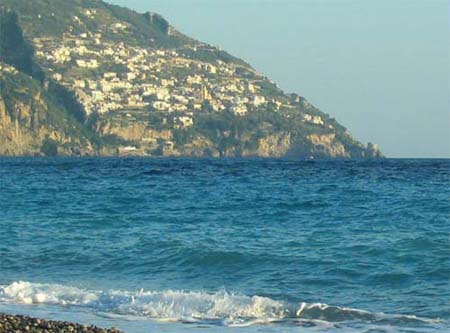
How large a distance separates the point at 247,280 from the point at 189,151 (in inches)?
5966

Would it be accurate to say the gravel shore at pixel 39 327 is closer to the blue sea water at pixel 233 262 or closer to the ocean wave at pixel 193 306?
the blue sea water at pixel 233 262

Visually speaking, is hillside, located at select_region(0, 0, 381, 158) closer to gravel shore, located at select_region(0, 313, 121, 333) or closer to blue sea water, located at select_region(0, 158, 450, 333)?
blue sea water, located at select_region(0, 158, 450, 333)

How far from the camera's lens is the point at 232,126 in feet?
598

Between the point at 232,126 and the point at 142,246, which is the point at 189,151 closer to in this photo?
the point at 232,126

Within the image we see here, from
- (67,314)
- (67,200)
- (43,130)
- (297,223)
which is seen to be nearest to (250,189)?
(67,200)

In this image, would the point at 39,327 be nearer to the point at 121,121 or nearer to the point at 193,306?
the point at 193,306

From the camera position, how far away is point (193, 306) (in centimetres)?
1758

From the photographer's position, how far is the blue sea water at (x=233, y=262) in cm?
1686

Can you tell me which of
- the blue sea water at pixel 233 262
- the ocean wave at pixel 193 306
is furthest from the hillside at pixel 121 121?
the ocean wave at pixel 193 306

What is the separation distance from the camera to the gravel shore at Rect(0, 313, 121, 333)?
14008 millimetres

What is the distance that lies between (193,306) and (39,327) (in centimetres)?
382

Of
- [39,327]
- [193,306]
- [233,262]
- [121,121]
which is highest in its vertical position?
[121,121]

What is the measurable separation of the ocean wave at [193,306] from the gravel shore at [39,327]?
7.68ft

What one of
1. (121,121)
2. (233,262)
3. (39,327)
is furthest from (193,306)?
(121,121)
